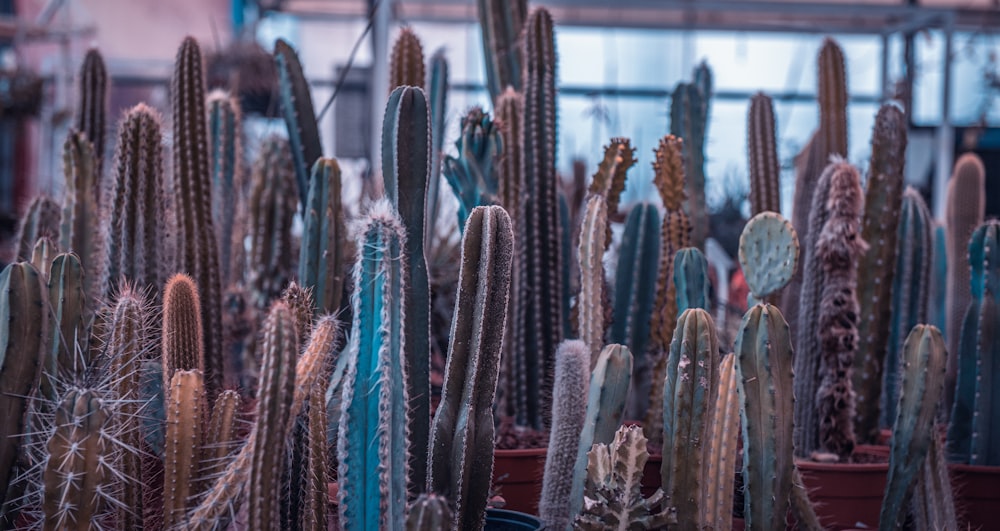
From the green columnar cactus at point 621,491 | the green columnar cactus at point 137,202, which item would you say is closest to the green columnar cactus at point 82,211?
the green columnar cactus at point 137,202

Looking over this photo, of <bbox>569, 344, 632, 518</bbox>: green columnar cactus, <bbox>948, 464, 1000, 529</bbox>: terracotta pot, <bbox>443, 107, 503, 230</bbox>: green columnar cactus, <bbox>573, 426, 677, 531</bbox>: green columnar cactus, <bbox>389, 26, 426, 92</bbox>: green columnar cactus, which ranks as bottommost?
<bbox>948, 464, 1000, 529</bbox>: terracotta pot

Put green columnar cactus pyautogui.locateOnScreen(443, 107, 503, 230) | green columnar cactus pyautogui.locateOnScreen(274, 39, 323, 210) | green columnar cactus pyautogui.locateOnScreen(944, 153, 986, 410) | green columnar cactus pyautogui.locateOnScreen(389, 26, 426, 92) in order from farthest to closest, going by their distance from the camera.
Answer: green columnar cactus pyautogui.locateOnScreen(944, 153, 986, 410) < green columnar cactus pyautogui.locateOnScreen(389, 26, 426, 92) < green columnar cactus pyautogui.locateOnScreen(274, 39, 323, 210) < green columnar cactus pyautogui.locateOnScreen(443, 107, 503, 230)

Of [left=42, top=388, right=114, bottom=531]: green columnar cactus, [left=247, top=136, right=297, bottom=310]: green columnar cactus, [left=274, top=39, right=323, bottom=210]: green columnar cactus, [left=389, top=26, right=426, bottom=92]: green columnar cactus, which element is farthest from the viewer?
[left=247, top=136, right=297, bottom=310]: green columnar cactus

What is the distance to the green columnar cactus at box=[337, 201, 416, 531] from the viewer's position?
63.3 inches

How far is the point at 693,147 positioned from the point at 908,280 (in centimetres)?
87

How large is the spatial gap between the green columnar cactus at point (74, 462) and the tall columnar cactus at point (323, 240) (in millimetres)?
788

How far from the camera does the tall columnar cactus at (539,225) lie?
2.77 metres

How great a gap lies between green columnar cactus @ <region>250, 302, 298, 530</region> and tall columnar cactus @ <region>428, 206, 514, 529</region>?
0.41 m

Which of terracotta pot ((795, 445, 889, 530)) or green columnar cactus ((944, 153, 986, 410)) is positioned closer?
terracotta pot ((795, 445, 889, 530))

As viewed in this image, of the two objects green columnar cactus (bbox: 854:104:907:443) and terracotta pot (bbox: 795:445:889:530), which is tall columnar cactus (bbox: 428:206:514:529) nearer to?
terracotta pot (bbox: 795:445:889:530)

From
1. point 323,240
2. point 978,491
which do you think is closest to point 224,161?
point 323,240

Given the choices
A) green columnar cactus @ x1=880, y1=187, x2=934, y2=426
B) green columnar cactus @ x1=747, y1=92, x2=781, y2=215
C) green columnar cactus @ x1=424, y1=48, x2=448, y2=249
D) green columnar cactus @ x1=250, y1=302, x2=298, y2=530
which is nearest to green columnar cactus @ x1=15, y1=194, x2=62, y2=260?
green columnar cactus @ x1=424, y1=48, x2=448, y2=249

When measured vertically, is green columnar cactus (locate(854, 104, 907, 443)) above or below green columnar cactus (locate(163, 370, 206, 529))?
above

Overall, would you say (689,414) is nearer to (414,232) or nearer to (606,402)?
(606,402)
